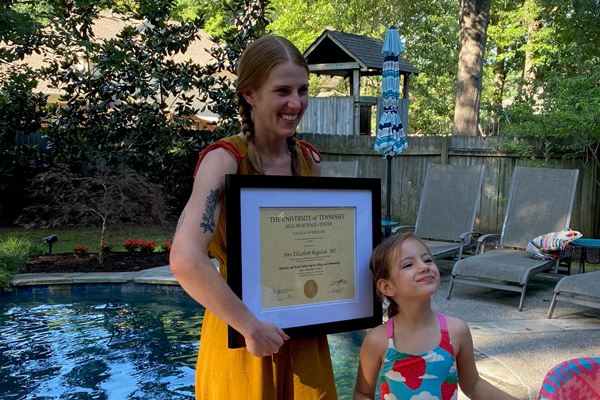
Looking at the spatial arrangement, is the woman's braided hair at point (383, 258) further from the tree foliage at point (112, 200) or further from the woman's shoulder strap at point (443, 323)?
the tree foliage at point (112, 200)

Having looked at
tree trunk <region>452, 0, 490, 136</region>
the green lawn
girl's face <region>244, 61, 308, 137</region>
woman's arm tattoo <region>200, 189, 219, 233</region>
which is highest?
tree trunk <region>452, 0, 490, 136</region>

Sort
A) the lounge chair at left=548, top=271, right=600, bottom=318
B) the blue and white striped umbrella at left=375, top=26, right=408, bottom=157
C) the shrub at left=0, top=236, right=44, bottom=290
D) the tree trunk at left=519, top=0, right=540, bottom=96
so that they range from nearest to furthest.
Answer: the lounge chair at left=548, top=271, right=600, bottom=318
the shrub at left=0, top=236, right=44, bottom=290
the blue and white striped umbrella at left=375, top=26, right=408, bottom=157
the tree trunk at left=519, top=0, right=540, bottom=96

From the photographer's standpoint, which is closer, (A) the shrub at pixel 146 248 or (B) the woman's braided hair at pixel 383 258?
(B) the woman's braided hair at pixel 383 258

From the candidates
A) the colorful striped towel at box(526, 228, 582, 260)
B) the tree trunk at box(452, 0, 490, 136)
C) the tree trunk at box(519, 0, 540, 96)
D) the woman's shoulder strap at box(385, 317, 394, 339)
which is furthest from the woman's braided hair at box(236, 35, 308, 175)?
the tree trunk at box(519, 0, 540, 96)

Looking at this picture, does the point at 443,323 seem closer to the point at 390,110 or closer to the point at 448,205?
the point at 448,205

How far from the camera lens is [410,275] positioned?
71.2 inches

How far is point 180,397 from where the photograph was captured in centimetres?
456

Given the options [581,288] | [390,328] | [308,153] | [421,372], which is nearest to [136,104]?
[581,288]

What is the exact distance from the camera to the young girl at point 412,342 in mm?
1807

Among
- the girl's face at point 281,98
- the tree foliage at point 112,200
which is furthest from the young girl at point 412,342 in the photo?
the tree foliage at point 112,200

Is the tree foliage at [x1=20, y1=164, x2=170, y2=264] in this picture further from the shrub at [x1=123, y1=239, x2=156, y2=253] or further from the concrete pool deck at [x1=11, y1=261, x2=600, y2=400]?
the concrete pool deck at [x1=11, y1=261, x2=600, y2=400]

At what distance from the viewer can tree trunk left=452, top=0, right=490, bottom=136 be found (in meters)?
13.9
